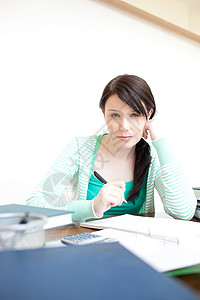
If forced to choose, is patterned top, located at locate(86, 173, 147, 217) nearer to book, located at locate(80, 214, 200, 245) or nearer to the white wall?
book, located at locate(80, 214, 200, 245)

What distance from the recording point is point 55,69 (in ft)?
4.87

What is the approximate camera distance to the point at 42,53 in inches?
56.2

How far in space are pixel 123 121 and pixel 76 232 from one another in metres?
0.50

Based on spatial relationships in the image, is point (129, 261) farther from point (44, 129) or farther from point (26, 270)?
point (44, 129)

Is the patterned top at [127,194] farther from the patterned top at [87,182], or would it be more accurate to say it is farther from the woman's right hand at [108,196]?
the woman's right hand at [108,196]

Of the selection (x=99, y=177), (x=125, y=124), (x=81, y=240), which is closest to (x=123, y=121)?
(x=125, y=124)

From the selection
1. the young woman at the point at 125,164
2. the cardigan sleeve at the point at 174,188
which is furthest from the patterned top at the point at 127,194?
the cardigan sleeve at the point at 174,188

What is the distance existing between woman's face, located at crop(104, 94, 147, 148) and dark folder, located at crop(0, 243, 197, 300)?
28.3 inches

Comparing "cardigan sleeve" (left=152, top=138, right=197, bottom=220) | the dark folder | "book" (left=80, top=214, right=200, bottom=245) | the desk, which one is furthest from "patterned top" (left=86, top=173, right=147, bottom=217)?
the dark folder

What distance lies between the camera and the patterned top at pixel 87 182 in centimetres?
85

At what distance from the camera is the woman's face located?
3.30ft

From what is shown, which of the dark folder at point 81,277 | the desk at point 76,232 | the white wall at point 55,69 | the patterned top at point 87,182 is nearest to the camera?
the dark folder at point 81,277

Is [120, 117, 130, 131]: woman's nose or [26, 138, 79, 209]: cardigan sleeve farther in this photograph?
[120, 117, 130, 131]: woman's nose

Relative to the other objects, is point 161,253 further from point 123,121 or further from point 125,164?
point 125,164
